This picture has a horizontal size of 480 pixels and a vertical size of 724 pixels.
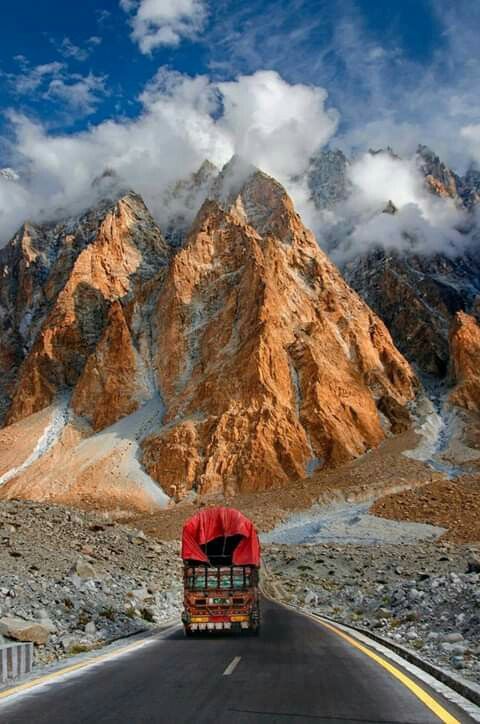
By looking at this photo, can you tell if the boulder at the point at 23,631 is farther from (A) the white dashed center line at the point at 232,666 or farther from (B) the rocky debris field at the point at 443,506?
(B) the rocky debris field at the point at 443,506

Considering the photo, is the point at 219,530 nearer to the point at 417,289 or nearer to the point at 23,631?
the point at 23,631

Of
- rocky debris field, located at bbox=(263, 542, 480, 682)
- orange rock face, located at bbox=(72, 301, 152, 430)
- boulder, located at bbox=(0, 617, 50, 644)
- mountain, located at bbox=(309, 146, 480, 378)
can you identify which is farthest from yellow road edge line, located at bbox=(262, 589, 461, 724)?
mountain, located at bbox=(309, 146, 480, 378)

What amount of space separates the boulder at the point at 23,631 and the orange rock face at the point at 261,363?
7474 cm

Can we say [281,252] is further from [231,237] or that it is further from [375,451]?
[375,451]

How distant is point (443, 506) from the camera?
7288cm

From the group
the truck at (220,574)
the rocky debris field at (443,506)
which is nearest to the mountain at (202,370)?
the rocky debris field at (443,506)

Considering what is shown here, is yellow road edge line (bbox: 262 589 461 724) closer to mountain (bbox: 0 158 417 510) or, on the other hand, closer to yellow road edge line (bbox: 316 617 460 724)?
yellow road edge line (bbox: 316 617 460 724)

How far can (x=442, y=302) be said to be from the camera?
165 m

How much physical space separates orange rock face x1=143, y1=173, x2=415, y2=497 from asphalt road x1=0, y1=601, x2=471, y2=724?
7547 cm

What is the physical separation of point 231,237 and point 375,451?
172 feet

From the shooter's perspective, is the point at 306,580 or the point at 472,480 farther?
the point at 472,480

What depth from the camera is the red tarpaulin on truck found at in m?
20.3

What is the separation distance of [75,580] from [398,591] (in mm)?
11939

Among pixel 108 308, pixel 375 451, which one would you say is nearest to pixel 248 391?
pixel 375 451
